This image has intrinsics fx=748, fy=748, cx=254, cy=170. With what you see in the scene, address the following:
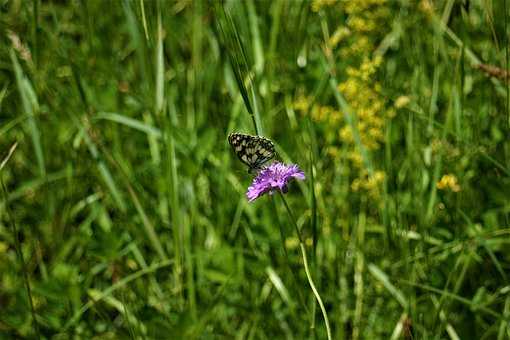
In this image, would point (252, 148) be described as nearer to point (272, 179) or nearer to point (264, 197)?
point (272, 179)

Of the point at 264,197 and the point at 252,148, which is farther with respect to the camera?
the point at 264,197

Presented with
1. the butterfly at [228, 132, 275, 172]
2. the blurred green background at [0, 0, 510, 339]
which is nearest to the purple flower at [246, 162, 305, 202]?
the butterfly at [228, 132, 275, 172]

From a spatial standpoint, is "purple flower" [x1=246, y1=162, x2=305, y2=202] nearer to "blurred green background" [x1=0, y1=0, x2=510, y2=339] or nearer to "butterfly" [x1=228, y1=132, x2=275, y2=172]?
"butterfly" [x1=228, y1=132, x2=275, y2=172]

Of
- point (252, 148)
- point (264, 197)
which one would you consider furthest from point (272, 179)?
point (264, 197)

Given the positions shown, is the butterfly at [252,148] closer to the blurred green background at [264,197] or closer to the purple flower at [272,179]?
the purple flower at [272,179]

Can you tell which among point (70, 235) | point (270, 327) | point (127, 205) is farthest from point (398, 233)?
point (70, 235)

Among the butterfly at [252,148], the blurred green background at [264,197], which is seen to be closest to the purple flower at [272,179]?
the butterfly at [252,148]
